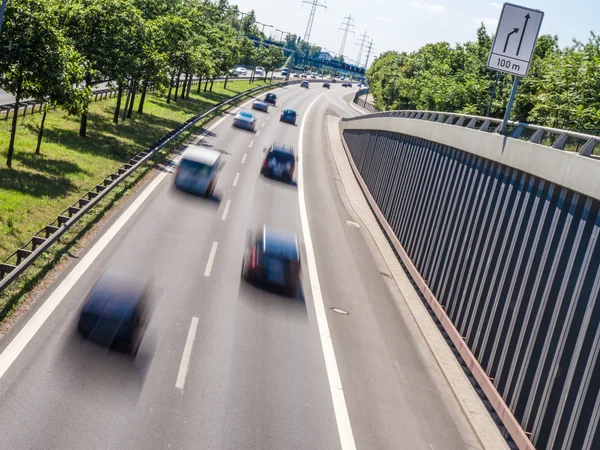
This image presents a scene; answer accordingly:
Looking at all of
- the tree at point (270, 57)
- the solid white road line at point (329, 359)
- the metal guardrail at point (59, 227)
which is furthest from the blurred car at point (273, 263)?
the tree at point (270, 57)

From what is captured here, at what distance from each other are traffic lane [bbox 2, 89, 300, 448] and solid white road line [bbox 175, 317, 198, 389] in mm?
160

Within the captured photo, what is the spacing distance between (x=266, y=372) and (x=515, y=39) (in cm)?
1104

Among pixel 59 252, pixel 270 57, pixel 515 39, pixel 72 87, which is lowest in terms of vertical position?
pixel 59 252

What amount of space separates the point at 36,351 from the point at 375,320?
9.39 metres

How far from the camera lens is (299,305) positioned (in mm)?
17109

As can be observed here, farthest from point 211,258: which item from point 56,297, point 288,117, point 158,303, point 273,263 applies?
point 288,117

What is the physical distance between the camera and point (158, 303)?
14984 mm

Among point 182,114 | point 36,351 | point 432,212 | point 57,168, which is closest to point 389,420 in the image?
point 36,351

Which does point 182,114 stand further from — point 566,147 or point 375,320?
point 566,147

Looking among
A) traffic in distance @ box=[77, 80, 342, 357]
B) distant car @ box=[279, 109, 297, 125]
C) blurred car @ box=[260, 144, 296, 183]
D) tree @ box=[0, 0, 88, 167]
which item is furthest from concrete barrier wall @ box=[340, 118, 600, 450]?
distant car @ box=[279, 109, 297, 125]

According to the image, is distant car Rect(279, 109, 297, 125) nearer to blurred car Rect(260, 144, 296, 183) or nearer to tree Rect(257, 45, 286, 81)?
blurred car Rect(260, 144, 296, 183)

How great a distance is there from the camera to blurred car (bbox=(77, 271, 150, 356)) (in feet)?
40.8

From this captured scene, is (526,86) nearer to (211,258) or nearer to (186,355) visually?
(211,258)

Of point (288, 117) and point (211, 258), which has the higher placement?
point (288, 117)
